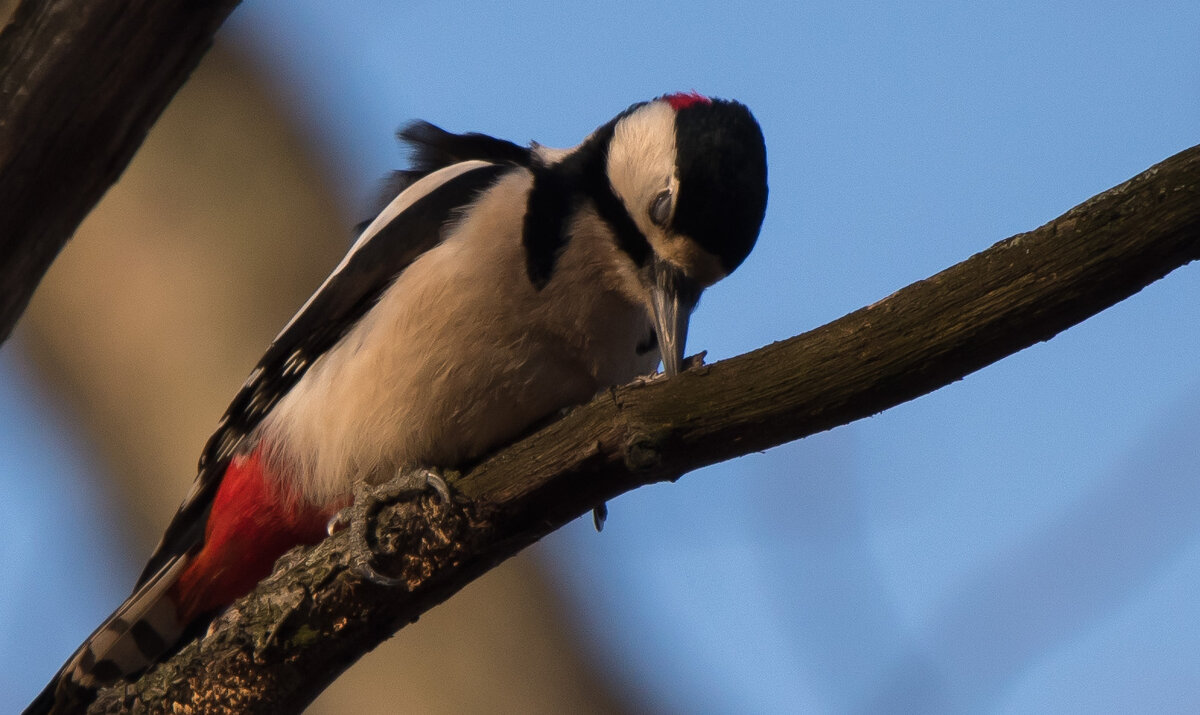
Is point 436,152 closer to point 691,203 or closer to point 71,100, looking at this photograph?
point 691,203

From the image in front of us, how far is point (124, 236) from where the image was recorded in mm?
4672

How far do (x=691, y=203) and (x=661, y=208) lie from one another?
85 mm

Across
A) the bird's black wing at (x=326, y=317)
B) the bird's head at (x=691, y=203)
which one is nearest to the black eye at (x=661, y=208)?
the bird's head at (x=691, y=203)

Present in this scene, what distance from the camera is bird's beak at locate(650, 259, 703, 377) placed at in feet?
10.8

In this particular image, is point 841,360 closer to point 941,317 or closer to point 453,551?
point 941,317

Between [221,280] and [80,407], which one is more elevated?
[221,280]

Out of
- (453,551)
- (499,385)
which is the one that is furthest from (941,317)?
(499,385)

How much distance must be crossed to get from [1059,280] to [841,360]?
370 mm

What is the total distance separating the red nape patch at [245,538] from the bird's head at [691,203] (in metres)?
1.10

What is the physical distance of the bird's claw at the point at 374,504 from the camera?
2637mm

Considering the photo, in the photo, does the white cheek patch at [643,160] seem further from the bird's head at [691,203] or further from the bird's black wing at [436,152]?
the bird's black wing at [436,152]

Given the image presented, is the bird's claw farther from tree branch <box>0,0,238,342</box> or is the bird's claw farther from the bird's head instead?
tree branch <box>0,0,238,342</box>

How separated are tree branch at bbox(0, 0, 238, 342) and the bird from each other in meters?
0.85

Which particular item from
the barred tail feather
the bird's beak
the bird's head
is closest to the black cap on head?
the bird's head
